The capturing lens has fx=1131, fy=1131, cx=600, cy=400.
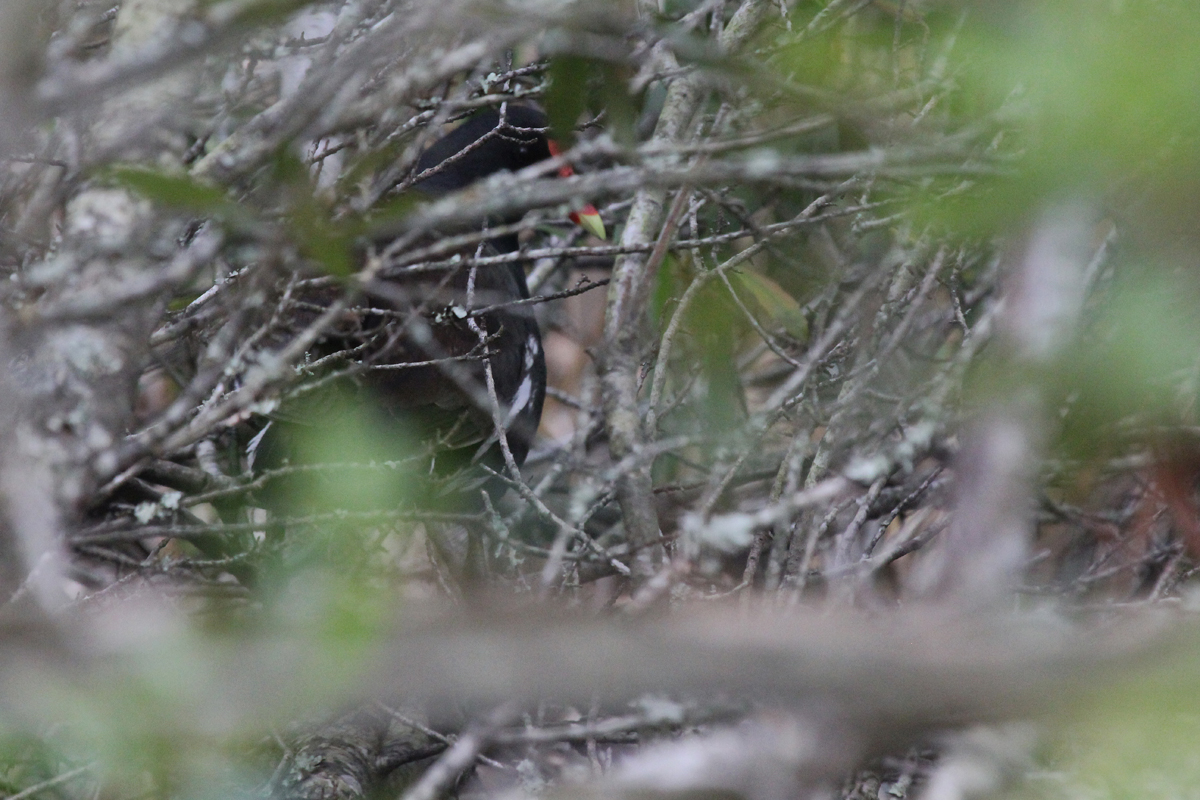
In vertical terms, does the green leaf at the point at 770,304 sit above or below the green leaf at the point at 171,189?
below

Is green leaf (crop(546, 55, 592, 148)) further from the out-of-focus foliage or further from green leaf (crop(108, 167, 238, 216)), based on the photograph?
green leaf (crop(108, 167, 238, 216))

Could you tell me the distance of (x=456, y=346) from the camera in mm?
3566

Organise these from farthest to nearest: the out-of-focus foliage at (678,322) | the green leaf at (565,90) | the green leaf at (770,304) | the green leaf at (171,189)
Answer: the green leaf at (770,304) → the green leaf at (565,90) → the green leaf at (171,189) → the out-of-focus foliage at (678,322)

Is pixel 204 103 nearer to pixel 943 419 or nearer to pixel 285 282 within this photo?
pixel 285 282

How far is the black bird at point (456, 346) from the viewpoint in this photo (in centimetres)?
284

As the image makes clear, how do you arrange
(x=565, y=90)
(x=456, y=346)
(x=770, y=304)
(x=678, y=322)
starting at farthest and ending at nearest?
(x=456, y=346)
(x=770, y=304)
(x=678, y=322)
(x=565, y=90)

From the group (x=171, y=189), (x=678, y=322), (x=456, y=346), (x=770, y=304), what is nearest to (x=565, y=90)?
(x=171, y=189)

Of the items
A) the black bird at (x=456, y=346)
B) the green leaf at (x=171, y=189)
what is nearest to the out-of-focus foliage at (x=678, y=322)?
the green leaf at (x=171, y=189)

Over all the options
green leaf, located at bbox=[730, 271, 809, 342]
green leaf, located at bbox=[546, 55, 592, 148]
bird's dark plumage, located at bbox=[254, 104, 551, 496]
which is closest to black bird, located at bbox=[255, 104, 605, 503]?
bird's dark plumage, located at bbox=[254, 104, 551, 496]

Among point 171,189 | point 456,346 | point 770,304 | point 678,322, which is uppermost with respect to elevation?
point 171,189

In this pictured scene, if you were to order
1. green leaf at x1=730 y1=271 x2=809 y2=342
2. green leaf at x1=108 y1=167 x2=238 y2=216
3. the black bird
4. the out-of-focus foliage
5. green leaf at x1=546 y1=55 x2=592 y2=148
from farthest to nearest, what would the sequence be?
green leaf at x1=730 y1=271 x2=809 y2=342
the black bird
green leaf at x1=546 y1=55 x2=592 y2=148
green leaf at x1=108 y1=167 x2=238 y2=216
the out-of-focus foliage

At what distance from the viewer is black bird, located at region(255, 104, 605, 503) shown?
284cm

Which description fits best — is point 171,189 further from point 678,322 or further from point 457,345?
point 457,345

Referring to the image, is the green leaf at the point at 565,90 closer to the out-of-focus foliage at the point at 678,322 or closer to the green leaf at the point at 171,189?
the out-of-focus foliage at the point at 678,322
